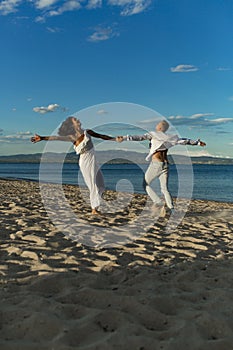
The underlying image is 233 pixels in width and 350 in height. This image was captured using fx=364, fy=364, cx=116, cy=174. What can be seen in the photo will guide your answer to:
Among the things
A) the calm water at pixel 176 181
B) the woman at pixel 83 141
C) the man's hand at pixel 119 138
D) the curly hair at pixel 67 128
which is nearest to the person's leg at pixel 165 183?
the man's hand at pixel 119 138

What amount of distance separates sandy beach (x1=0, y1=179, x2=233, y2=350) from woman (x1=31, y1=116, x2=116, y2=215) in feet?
6.58

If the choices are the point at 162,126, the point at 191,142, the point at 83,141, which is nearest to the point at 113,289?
the point at 83,141

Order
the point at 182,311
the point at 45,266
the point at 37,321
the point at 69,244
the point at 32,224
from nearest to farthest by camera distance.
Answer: the point at 37,321 < the point at 182,311 < the point at 45,266 < the point at 69,244 < the point at 32,224

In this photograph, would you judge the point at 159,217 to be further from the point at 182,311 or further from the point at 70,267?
the point at 182,311

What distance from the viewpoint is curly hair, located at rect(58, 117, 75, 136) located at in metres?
8.99

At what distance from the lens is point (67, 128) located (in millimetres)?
9023

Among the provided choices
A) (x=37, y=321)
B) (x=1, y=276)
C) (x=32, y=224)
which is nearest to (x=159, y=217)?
(x=32, y=224)

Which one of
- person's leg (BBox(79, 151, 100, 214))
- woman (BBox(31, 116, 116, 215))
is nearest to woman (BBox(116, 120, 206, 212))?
woman (BBox(31, 116, 116, 215))

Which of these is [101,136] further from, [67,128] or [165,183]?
[165,183]

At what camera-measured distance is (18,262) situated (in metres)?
4.93

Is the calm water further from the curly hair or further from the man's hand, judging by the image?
the curly hair

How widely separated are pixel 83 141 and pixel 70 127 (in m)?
0.48

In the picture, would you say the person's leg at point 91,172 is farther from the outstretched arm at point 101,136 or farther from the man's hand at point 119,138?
the man's hand at point 119,138

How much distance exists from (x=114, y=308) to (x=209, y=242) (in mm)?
3593
